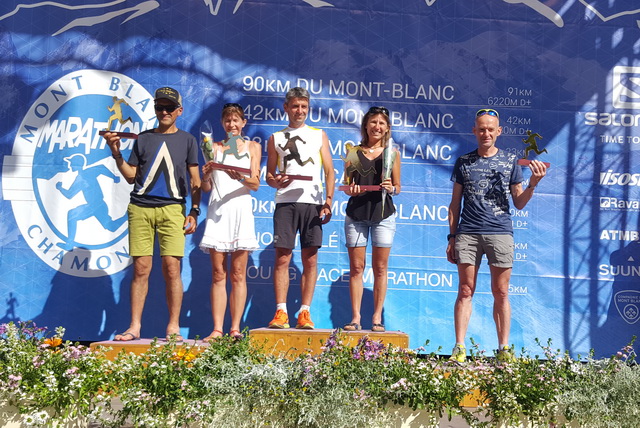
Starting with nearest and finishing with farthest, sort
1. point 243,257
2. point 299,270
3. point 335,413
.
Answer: point 335,413 → point 243,257 → point 299,270

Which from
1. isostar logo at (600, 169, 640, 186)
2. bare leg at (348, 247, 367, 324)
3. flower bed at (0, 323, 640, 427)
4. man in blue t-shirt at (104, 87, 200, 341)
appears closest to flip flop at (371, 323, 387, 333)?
bare leg at (348, 247, 367, 324)

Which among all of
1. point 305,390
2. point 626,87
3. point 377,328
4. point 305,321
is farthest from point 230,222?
point 626,87

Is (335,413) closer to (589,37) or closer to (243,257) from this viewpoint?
(243,257)

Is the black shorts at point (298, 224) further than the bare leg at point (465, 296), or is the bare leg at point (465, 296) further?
the black shorts at point (298, 224)

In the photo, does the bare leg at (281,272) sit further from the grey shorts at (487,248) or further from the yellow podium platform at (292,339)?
the grey shorts at (487,248)

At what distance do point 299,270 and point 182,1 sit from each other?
2.53 meters

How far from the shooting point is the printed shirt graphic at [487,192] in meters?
5.14

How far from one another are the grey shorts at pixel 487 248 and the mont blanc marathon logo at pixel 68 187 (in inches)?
114

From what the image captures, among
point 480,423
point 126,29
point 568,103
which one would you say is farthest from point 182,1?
point 480,423

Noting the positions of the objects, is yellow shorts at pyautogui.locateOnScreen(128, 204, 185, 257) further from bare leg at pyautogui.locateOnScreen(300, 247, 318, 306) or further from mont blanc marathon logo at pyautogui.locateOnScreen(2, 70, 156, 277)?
mont blanc marathon logo at pyautogui.locateOnScreen(2, 70, 156, 277)

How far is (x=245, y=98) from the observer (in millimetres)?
6523

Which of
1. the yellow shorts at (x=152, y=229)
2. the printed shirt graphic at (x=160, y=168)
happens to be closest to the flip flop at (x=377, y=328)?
the yellow shorts at (x=152, y=229)

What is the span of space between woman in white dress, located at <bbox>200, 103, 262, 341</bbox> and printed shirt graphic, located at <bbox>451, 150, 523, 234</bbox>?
154 cm

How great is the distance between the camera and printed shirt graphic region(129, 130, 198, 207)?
5.41 metres
